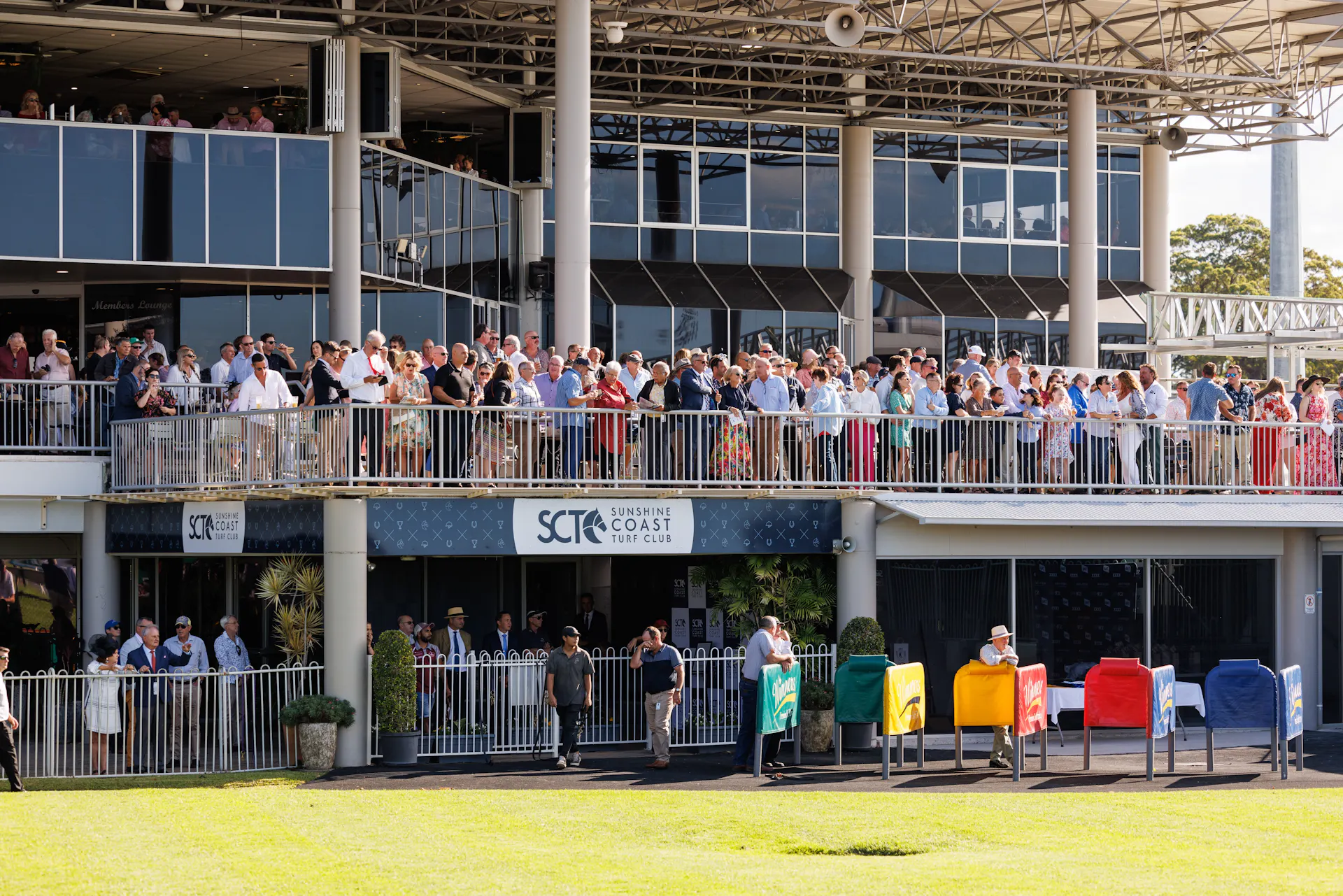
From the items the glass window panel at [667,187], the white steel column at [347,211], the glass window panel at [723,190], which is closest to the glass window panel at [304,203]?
the white steel column at [347,211]

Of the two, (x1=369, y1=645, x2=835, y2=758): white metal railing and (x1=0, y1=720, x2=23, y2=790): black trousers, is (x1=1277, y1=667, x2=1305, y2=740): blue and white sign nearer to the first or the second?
(x1=369, y1=645, x2=835, y2=758): white metal railing

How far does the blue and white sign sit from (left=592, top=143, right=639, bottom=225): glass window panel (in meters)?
20.8

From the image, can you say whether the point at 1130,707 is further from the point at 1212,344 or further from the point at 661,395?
the point at 1212,344

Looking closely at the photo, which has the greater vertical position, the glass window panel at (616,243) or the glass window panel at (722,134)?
the glass window panel at (722,134)

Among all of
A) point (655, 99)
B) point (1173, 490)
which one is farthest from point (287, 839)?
point (655, 99)

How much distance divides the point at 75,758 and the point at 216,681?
189 cm

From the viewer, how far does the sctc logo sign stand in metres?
21.3

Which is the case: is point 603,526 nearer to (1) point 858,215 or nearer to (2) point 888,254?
(1) point 858,215

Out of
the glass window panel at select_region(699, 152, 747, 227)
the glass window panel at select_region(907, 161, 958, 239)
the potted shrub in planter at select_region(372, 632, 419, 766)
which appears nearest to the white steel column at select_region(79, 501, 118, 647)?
the potted shrub in planter at select_region(372, 632, 419, 766)

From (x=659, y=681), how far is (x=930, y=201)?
22.5 m

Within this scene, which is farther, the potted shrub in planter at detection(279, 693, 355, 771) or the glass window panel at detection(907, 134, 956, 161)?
A: the glass window panel at detection(907, 134, 956, 161)

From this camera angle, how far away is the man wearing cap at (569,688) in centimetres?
2038

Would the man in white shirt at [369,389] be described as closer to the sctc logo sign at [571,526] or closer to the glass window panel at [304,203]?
the sctc logo sign at [571,526]

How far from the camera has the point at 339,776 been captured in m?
19.5
